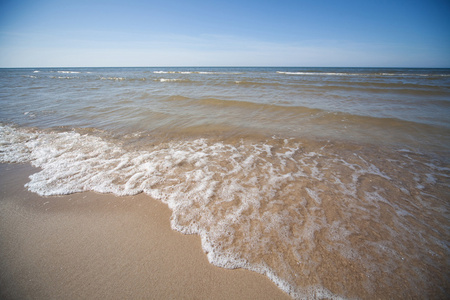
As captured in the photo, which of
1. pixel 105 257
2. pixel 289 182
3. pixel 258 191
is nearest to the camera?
pixel 105 257

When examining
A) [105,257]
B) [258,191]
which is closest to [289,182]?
[258,191]

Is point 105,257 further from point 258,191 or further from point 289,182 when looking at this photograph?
point 289,182

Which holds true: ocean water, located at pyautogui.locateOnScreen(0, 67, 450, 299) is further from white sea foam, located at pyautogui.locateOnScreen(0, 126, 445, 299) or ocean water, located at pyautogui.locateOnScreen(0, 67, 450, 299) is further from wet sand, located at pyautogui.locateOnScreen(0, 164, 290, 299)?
wet sand, located at pyautogui.locateOnScreen(0, 164, 290, 299)

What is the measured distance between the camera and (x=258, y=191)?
2.78 meters

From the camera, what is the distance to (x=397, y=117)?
240 inches

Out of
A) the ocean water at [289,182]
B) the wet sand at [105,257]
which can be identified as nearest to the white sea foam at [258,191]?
the ocean water at [289,182]

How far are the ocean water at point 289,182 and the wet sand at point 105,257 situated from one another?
163 mm

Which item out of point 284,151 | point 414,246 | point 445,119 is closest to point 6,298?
point 414,246

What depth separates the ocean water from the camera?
1753mm

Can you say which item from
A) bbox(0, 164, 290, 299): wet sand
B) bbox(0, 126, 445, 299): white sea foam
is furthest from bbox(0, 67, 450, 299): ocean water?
bbox(0, 164, 290, 299): wet sand

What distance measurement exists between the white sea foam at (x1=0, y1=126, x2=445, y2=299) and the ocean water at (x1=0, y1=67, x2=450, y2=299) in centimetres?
2

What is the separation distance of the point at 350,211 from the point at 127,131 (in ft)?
17.9

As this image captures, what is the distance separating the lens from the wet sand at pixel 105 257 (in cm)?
159

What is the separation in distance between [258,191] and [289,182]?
0.62 metres
